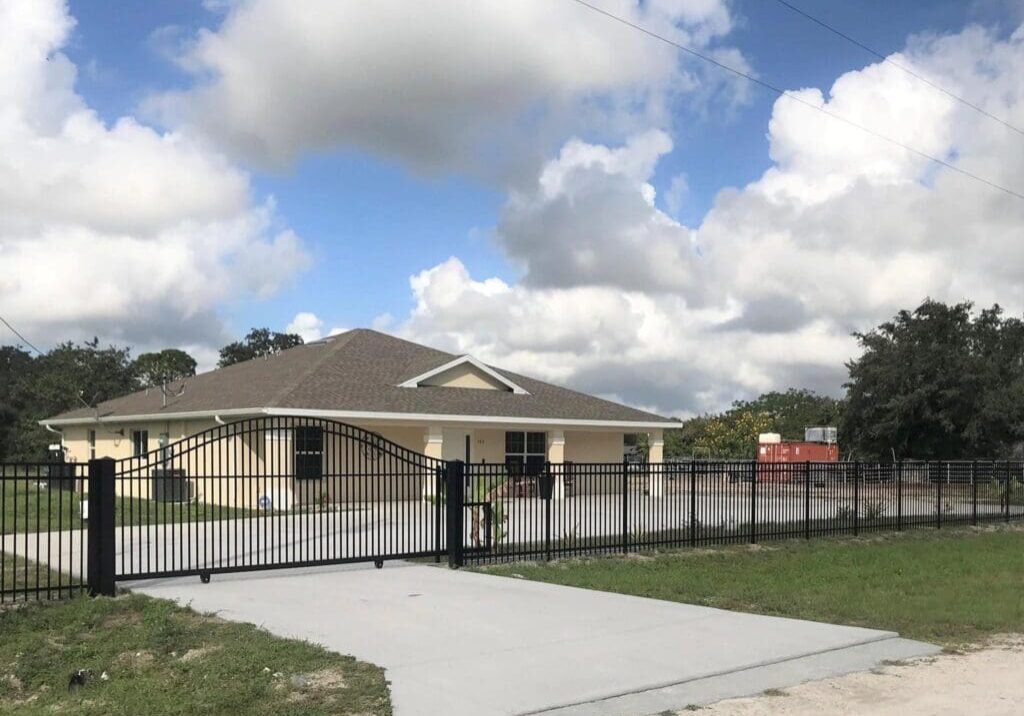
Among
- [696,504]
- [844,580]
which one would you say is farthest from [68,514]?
[844,580]

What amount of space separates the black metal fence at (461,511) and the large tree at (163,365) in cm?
4441

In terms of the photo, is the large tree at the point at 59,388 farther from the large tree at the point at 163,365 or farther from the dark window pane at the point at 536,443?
the dark window pane at the point at 536,443

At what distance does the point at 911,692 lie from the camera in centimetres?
735

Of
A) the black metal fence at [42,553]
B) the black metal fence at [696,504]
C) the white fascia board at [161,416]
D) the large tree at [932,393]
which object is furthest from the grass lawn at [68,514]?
the large tree at [932,393]

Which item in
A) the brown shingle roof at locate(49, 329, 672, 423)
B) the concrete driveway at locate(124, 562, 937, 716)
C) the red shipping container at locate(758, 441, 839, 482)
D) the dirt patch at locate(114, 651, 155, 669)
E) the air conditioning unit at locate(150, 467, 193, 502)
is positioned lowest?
the red shipping container at locate(758, 441, 839, 482)

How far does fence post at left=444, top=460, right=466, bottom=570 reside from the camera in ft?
45.4

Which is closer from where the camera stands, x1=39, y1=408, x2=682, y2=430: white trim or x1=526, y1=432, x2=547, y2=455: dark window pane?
x1=39, y1=408, x2=682, y2=430: white trim

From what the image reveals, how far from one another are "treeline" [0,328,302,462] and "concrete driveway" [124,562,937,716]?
121 feet

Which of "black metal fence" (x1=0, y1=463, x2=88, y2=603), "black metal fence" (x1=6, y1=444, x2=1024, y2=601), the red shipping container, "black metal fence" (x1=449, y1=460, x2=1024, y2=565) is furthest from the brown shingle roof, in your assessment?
the red shipping container

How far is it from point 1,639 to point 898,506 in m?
18.0

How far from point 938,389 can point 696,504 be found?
28.7m

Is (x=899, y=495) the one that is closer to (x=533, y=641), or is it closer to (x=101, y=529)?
(x=533, y=641)

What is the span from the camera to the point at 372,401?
28.1 metres

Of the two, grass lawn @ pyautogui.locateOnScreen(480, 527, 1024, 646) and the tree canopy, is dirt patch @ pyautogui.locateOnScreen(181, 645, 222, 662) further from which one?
the tree canopy
